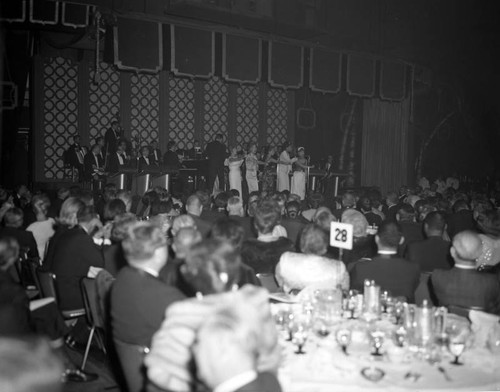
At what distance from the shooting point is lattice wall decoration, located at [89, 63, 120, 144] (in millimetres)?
13438

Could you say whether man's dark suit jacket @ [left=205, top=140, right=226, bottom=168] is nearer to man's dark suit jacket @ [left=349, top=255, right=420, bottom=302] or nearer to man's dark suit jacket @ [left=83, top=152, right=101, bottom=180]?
man's dark suit jacket @ [left=83, top=152, right=101, bottom=180]

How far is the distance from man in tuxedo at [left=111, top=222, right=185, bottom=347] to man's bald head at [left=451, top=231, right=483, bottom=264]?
6.06 feet

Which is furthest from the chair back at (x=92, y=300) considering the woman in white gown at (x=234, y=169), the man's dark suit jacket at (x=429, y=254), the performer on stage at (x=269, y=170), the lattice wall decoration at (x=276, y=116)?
the lattice wall decoration at (x=276, y=116)

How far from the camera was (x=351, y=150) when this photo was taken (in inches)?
639

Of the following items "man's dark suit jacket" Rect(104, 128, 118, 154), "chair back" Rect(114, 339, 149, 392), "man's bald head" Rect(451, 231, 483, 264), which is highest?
"man's dark suit jacket" Rect(104, 128, 118, 154)

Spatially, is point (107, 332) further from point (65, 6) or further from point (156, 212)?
point (65, 6)

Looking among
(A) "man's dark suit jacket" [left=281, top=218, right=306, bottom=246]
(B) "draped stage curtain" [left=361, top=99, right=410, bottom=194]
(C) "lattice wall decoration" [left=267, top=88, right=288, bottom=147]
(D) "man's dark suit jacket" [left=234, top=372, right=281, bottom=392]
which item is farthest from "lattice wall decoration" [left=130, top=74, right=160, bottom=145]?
(D) "man's dark suit jacket" [left=234, top=372, right=281, bottom=392]

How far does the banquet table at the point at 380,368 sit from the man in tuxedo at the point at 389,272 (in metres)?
1.05

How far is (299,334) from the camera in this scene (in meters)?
2.64

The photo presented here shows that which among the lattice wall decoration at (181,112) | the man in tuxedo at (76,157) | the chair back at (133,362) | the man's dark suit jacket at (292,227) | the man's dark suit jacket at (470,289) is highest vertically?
the lattice wall decoration at (181,112)

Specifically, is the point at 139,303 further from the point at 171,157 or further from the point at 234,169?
the point at 234,169

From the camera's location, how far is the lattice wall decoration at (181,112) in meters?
14.5

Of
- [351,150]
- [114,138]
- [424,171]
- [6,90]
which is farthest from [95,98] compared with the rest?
[424,171]

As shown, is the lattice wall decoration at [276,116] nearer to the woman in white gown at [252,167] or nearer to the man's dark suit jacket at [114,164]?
the woman in white gown at [252,167]
